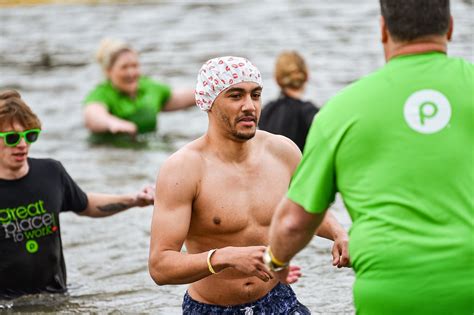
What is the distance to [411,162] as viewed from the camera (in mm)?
4070

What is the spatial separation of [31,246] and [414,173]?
4.12 meters

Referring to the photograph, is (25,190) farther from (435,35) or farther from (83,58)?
(83,58)

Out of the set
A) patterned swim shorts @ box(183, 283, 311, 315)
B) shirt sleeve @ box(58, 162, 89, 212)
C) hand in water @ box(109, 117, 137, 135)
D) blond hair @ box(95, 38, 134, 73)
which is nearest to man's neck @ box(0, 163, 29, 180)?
→ shirt sleeve @ box(58, 162, 89, 212)

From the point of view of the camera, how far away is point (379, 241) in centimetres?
411

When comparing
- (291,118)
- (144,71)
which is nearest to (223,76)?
(291,118)

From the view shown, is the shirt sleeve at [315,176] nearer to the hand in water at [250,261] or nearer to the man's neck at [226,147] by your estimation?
the hand in water at [250,261]

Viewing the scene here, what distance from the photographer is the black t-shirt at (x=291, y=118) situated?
10.5 m

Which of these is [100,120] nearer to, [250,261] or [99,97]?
[99,97]

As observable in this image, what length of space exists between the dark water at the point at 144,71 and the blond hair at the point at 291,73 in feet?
4.31

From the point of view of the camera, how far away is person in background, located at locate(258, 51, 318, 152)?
10555mm

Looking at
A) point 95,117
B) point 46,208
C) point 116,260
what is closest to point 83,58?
point 95,117

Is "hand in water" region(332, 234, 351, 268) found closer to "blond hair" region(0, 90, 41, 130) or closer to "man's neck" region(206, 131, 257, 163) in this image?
"man's neck" region(206, 131, 257, 163)

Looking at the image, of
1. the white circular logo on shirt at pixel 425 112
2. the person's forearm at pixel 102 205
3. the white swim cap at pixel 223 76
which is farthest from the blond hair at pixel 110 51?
the white circular logo on shirt at pixel 425 112

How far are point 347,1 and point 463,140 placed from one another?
20.3 metres
